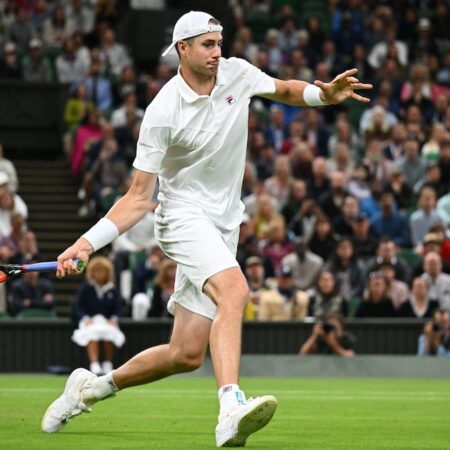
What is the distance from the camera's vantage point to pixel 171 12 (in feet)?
84.5

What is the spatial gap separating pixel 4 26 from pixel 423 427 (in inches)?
646

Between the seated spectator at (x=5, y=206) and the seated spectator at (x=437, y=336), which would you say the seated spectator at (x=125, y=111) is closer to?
the seated spectator at (x=5, y=206)

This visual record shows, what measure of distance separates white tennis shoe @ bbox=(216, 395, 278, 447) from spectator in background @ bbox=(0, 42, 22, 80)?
16.8m

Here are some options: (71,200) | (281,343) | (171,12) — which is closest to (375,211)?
(281,343)

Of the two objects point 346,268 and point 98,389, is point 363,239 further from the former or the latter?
point 98,389

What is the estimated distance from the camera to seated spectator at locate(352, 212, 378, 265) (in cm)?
1880

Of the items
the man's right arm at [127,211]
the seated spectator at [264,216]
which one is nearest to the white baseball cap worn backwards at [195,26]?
the man's right arm at [127,211]

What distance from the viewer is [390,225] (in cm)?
1955

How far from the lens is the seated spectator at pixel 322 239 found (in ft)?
61.7

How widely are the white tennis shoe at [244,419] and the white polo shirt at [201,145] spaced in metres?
1.26

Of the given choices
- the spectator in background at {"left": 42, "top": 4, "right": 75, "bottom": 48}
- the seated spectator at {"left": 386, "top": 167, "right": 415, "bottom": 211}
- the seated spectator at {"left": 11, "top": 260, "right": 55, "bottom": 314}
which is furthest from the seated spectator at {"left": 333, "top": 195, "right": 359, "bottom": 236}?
the spectator in background at {"left": 42, "top": 4, "right": 75, "bottom": 48}

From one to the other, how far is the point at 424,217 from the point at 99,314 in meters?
4.93

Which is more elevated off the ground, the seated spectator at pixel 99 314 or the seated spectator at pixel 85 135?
the seated spectator at pixel 85 135

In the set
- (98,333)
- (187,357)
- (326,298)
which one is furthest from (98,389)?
(326,298)
